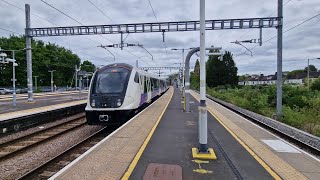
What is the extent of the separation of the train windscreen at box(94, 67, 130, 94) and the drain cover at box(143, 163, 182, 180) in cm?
804

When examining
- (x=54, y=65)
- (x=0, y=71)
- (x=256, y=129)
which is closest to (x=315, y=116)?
(x=256, y=129)

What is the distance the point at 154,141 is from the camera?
32.7 ft

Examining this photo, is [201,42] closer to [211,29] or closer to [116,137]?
[116,137]

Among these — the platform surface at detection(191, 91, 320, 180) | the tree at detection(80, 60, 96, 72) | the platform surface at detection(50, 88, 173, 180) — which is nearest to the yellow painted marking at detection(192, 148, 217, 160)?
the platform surface at detection(191, 91, 320, 180)

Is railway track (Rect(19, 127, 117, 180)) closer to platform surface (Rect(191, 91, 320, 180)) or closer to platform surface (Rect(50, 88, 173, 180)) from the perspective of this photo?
platform surface (Rect(50, 88, 173, 180))

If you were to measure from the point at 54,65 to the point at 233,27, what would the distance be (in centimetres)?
7825

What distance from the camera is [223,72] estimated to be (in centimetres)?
7094

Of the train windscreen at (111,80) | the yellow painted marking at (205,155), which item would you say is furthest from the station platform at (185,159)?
the train windscreen at (111,80)

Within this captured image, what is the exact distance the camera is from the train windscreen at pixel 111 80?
48.7ft

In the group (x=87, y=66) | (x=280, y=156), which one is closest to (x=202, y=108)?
(x=280, y=156)

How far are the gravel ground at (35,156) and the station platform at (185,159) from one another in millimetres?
2131

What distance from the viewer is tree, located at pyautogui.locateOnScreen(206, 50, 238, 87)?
233ft

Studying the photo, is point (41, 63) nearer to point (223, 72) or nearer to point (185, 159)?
point (223, 72)

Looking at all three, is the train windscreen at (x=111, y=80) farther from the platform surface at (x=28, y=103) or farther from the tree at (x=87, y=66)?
the tree at (x=87, y=66)
